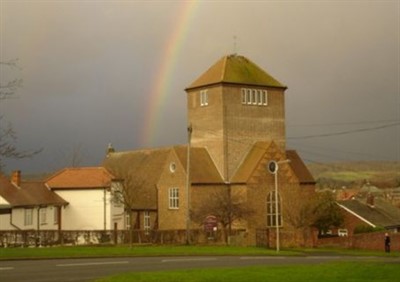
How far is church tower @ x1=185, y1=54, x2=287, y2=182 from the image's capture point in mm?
73000

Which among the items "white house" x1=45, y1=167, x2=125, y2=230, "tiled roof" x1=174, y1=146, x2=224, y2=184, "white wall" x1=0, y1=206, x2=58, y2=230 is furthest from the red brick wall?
"white wall" x1=0, y1=206, x2=58, y2=230

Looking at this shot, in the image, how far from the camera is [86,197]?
6862 cm

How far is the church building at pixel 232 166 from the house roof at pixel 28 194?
24.7 feet

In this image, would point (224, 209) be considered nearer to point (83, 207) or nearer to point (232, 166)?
point (232, 166)

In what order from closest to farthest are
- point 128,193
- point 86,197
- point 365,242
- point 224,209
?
point 365,242, point 224,209, point 86,197, point 128,193

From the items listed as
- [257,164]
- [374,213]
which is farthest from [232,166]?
[374,213]

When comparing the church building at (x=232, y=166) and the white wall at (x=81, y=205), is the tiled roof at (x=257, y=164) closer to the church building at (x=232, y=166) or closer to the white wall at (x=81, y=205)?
the church building at (x=232, y=166)

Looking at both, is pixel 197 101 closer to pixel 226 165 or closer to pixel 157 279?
pixel 226 165

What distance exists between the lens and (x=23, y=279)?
23.5 meters

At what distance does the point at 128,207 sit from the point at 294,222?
17911mm

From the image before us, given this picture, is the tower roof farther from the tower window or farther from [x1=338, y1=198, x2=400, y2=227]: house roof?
[x1=338, y1=198, x2=400, y2=227]: house roof

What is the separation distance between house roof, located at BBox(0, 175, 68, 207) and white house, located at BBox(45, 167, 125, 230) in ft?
3.10

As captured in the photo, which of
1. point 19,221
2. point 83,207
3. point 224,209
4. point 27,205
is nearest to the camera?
point 19,221

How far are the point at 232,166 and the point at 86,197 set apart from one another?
1575 cm
